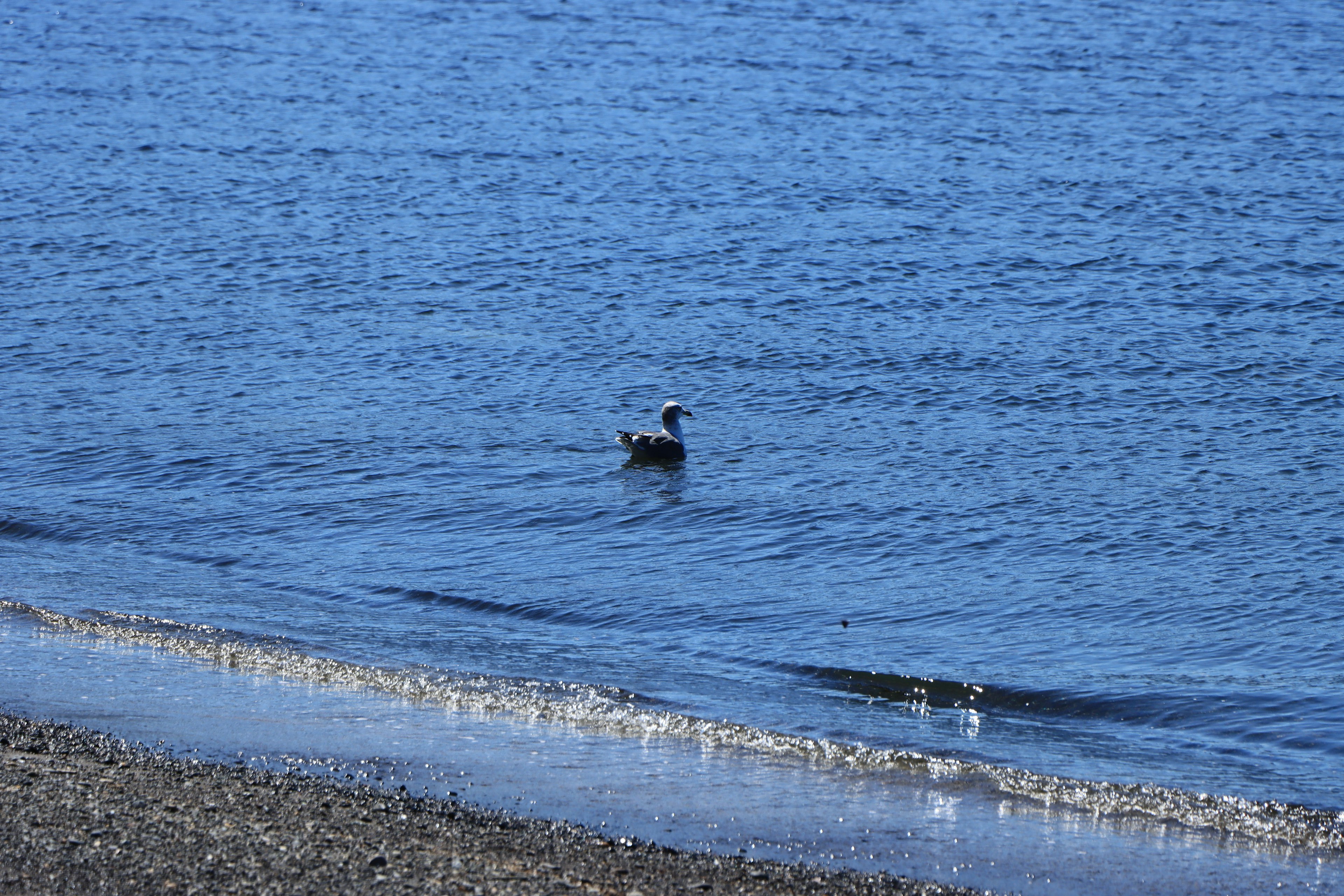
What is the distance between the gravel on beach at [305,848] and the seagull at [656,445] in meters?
8.73

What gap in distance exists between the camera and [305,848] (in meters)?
7.16

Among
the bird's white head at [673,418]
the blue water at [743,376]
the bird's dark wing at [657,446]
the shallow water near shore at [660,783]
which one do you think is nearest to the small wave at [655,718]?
the shallow water near shore at [660,783]

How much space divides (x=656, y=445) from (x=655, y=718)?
7.28 m

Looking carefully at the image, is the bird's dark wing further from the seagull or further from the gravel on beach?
the gravel on beach

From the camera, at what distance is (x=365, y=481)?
16.0 m

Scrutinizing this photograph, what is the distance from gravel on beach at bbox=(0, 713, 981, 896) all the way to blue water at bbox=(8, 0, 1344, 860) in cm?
242

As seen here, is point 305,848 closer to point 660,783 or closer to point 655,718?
point 660,783

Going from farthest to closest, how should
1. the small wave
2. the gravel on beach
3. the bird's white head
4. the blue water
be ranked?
the bird's white head < the blue water < the small wave < the gravel on beach

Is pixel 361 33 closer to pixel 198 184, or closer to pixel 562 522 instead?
pixel 198 184

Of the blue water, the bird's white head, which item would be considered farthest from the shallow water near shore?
the bird's white head

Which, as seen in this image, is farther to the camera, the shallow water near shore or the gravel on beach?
the shallow water near shore

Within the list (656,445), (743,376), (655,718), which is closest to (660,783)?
A: (655,718)

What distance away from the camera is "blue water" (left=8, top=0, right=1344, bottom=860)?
11289 mm

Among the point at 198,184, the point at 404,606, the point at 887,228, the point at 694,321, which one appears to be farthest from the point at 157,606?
the point at 198,184
